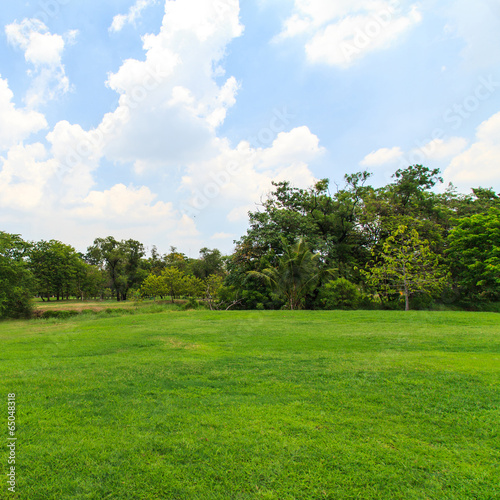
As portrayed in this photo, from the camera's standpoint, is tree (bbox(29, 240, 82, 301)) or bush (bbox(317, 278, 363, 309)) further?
tree (bbox(29, 240, 82, 301))

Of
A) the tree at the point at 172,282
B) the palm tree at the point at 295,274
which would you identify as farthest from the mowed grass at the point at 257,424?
the tree at the point at 172,282

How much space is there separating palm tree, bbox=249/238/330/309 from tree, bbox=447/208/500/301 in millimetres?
9781

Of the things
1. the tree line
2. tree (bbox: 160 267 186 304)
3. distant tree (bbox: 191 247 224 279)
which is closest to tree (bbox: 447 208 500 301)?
the tree line

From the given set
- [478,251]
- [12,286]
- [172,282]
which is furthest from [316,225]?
[12,286]

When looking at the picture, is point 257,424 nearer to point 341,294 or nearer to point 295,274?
point 295,274

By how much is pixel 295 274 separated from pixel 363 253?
8923mm

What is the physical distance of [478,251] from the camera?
1848cm

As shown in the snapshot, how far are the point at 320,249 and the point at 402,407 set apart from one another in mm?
19019

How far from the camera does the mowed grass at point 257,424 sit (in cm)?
223

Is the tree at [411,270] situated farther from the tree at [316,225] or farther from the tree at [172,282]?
the tree at [172,282]

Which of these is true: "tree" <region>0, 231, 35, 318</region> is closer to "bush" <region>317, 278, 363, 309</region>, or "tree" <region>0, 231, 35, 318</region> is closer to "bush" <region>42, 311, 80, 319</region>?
"bush" <region>42, 311, 80, 319</region>

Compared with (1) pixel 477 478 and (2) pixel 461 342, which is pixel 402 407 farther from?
(2) pixel 461 342

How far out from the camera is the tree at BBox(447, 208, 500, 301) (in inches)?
696

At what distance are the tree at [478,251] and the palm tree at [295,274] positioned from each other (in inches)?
385
